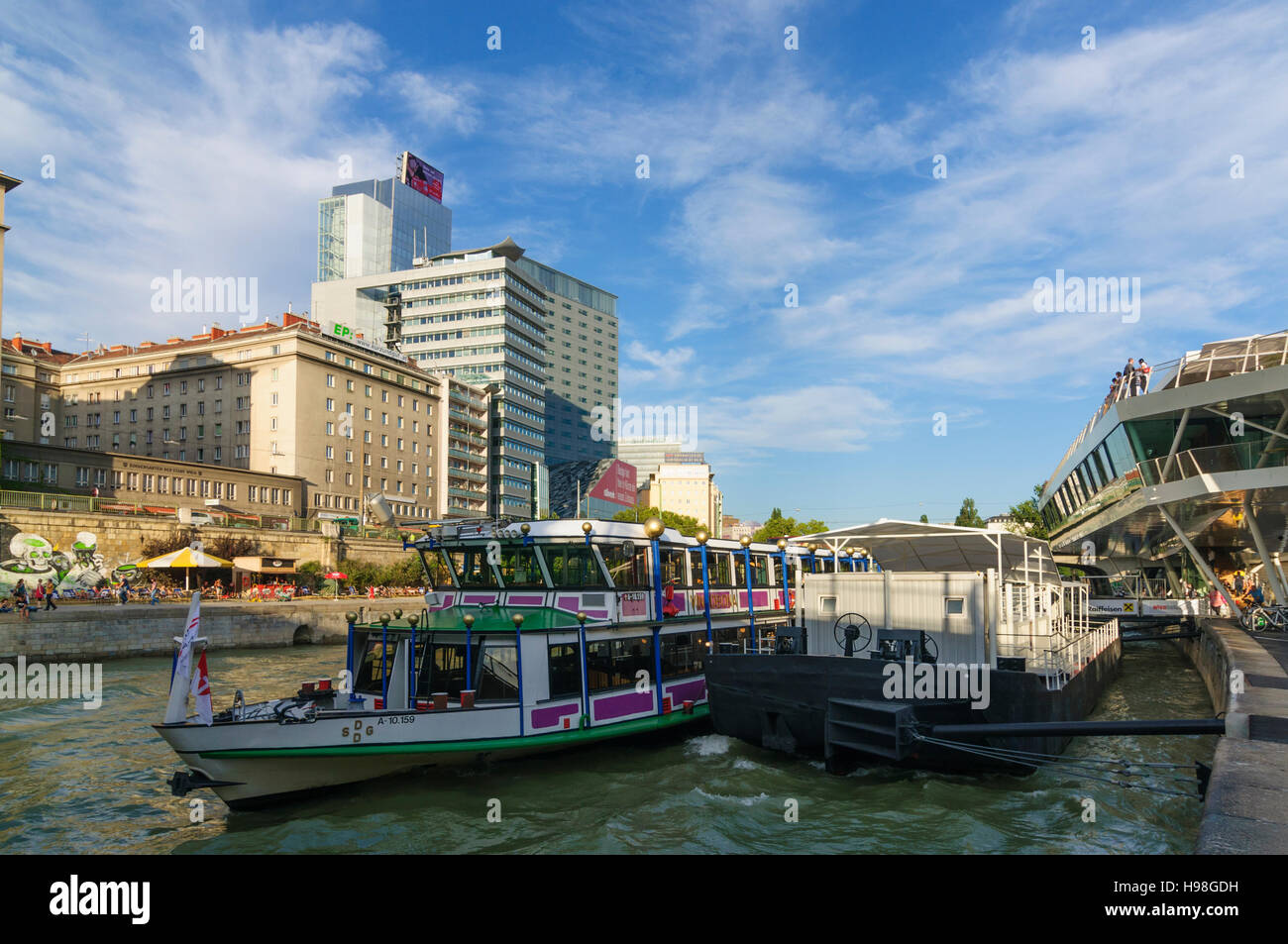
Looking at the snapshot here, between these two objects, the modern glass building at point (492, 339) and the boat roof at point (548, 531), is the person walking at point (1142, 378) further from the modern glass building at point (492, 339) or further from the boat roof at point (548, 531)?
the modern glass building at point (492, 339)

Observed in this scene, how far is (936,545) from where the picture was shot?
19500mm

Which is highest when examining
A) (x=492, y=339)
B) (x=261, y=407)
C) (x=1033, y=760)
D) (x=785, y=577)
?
(x=492, y=339)

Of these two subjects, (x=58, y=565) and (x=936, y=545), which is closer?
(x=936, y=545)

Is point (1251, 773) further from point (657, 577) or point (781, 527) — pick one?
point (781, 527)

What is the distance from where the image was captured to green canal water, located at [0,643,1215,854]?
459 inches

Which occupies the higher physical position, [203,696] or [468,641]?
[468,641]

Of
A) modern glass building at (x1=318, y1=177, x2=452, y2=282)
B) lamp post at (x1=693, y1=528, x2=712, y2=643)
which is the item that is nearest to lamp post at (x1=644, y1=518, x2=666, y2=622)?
lamp post at (x1=693, y1=528, x2=712, y2=643)

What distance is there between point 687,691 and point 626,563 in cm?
342

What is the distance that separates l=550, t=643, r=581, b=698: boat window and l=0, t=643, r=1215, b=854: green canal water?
143 cm

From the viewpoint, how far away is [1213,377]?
32.5m

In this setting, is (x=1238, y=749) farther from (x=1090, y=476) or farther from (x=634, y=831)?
(x=1090, y=476)

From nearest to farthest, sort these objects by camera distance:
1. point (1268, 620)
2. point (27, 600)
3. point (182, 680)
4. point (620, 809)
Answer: point (182, 680), point (620, 809), point (1268, 620), point (27, 600)

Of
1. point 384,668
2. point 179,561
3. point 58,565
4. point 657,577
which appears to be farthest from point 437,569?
point 58,565
